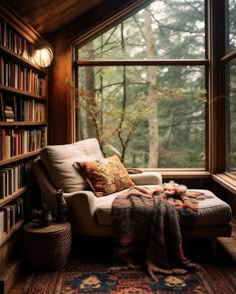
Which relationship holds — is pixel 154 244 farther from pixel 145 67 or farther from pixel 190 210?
pixel 145 67

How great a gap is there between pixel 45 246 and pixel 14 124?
97 centimetres

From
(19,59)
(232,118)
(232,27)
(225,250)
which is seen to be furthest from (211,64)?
(19,59)

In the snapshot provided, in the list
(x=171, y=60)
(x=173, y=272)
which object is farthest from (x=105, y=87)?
(x=173, y=272)

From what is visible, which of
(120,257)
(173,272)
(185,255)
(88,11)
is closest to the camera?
(173,272)

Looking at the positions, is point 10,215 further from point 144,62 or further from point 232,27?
point 232,27

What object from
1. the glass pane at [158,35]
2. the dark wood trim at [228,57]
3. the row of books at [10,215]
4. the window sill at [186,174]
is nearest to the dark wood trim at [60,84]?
the glass pane at [158,35]

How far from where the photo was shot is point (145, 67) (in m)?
4.12

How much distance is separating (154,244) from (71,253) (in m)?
0.75

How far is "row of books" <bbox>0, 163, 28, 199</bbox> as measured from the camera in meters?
2.49

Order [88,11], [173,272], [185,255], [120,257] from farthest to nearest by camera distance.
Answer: [88,11] → [185,255] → [120,257] → [173,272]

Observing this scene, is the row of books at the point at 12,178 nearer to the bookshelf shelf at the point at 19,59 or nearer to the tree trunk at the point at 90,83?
the bookshelf shelf at the point at 19,59

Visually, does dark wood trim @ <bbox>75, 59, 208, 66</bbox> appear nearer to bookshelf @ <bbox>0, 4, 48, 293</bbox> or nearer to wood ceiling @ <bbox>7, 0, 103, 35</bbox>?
wood ceiling @ <bbox>7, 0, 103, 35</bbox>

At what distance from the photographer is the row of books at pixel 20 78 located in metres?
2.57

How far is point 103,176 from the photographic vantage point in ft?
10.4
